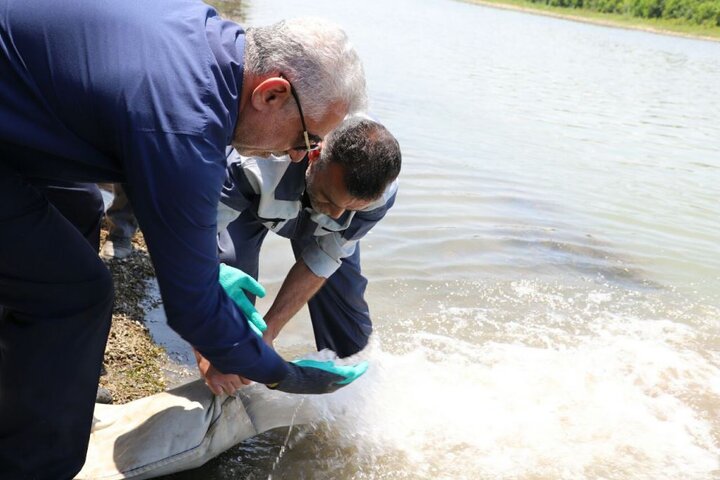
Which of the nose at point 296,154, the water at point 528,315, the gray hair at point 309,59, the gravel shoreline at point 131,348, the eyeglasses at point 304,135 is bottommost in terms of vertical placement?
the water at point 528,315

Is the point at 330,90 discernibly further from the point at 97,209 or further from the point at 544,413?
the point at 544,413

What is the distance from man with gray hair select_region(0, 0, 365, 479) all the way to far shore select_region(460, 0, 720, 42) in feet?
155

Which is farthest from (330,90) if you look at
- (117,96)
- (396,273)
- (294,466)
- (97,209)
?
(396,273)

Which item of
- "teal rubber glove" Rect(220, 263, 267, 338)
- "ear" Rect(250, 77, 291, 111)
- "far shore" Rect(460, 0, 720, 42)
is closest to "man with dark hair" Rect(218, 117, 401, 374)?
"teal rubber glove" Rect(220, 263, 267, 338)

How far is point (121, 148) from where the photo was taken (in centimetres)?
173

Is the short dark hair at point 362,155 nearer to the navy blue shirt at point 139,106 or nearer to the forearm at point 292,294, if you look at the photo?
the forearm at point 292,294

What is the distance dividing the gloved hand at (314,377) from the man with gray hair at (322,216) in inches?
10.0

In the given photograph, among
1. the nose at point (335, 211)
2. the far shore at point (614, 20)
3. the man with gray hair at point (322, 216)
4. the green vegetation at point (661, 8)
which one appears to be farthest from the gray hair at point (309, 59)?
the green vegetation at point (661, 8)

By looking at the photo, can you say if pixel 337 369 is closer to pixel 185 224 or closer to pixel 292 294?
pixel 292 294

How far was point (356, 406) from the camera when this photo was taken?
137 inches

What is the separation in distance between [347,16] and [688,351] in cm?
2166

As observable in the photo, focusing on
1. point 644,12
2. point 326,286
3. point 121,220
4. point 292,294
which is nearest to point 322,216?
point 292,294

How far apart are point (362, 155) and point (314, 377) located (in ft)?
2.79

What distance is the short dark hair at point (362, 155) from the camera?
2786mm
